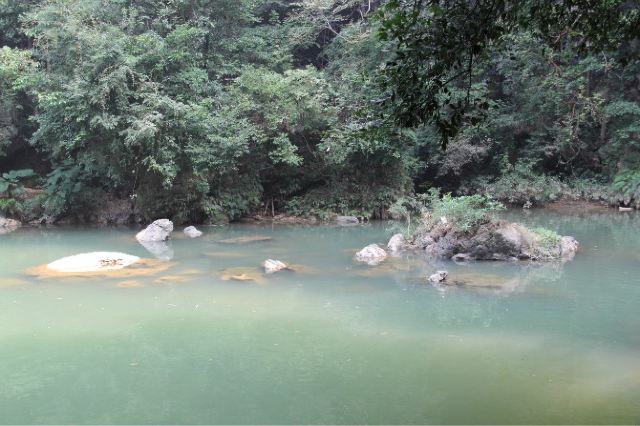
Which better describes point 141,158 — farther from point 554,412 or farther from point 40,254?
point 554,412

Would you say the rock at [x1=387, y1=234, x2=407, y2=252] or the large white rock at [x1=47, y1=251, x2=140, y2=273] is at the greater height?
the large white rock at [x1=47, y1=251, x2=140, y2=273]

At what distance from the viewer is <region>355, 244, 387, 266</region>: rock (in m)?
12.1

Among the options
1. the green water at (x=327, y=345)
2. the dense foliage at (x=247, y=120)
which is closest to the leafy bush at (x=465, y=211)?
the green water at (x=327, y=345)

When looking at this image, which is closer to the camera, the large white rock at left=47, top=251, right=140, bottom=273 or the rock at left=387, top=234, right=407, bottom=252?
the large white rock at left=47, top=251, right=140, bottom=273

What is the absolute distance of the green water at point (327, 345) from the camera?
5.21m

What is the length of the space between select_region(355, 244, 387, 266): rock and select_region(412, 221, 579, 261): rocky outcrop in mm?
1202

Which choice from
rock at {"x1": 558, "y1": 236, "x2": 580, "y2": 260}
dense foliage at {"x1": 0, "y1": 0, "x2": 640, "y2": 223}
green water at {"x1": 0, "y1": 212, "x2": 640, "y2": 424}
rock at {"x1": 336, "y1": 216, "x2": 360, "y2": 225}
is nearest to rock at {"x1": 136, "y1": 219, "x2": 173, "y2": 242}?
dense foliage at {"x1": 0, "y1": 0, "x2": 640, "y2": 223}

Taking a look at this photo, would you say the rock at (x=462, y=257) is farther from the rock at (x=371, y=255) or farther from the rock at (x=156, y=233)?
the rock at (x=156, y=233)

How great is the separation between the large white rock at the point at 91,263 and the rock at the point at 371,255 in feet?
15.7

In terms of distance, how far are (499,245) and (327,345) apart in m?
6.20

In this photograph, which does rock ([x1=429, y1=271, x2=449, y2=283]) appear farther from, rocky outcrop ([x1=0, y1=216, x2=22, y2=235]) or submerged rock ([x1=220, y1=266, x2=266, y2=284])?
rocky outcrop ([x1=0, y1=216, x2=22, y2=235])

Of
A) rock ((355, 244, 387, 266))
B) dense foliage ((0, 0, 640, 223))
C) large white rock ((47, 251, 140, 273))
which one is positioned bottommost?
rock ((355, 244, 387, 266))

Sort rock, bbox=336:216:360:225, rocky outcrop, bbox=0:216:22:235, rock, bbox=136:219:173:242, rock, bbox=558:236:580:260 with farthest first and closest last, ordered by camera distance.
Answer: rock, bbox=336:216:360:225 < rocky outcrop, bbox=0:216:22:235 < rock, bbox=136:219:173:242 < rock, bbox=558:236:580:260

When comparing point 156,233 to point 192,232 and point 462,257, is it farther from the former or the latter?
point 462,257
